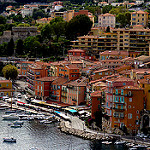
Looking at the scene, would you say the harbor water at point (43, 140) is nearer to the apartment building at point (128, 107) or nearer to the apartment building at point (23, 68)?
the apartment building at point (128, 107)

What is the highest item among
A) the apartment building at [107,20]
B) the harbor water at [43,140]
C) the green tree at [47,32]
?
the apartment building at [107,20]

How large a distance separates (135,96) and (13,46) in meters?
46.1

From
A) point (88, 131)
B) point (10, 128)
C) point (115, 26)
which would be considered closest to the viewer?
point (88, 131)

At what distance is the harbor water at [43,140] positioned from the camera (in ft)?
169

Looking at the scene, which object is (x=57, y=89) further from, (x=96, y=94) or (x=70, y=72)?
(x=96, y=94)

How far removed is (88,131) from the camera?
2189 inches

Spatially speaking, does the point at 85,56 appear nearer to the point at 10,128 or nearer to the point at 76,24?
the point at 76,24

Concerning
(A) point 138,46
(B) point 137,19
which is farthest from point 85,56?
(B) point 137,19

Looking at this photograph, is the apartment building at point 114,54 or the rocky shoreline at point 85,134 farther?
the apartment building at point 114,54

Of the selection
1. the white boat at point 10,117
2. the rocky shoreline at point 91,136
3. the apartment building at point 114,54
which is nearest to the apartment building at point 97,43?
the apartment building at point 114,54

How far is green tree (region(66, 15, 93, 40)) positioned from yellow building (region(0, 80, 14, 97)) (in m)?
19.0

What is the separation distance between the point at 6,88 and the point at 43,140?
22.9 meters

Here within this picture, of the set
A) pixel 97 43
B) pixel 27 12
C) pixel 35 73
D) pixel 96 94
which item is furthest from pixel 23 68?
pixel 27 12

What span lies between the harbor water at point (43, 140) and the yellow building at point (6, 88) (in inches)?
571
